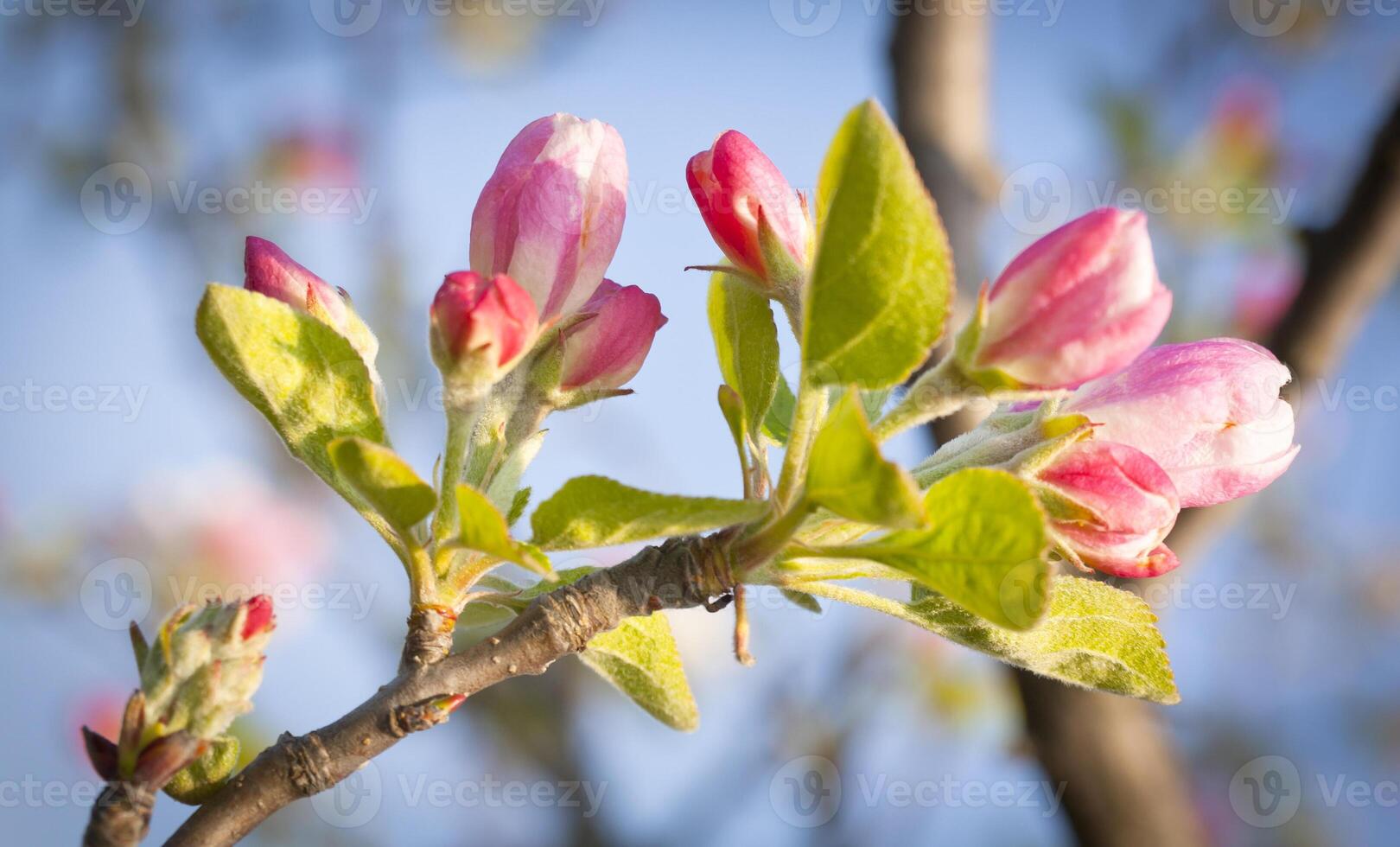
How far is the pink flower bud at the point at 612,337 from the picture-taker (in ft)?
2.25

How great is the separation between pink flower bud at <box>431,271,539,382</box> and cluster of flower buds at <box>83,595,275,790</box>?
16cm

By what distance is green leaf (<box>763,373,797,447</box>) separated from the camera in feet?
2.54

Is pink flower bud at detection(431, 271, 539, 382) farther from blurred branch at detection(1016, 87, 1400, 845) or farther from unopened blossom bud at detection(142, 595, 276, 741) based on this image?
blurred branch at detection(1016, 87, 1400, 845)

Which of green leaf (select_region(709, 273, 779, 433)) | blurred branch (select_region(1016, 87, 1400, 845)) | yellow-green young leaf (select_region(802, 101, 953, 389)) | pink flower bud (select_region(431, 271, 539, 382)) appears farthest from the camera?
blurred branch (select_region(1016, 87, 1400, 845))

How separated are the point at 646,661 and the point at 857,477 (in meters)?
0.30

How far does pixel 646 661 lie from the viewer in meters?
0.75

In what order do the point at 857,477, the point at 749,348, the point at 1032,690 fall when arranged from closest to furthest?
the point at 857,477, the point at 749,348, the point at 1032,690

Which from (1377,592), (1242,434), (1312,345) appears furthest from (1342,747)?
(1242,434)

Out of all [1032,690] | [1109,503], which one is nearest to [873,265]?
[1109,503]

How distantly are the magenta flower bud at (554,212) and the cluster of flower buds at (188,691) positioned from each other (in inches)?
9.0

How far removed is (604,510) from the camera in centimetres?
56

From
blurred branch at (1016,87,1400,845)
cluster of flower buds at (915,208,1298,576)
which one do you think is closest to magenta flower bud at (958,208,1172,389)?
cluster of flower buds at (915,208,1298,576)

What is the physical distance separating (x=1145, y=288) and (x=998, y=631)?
218 mm

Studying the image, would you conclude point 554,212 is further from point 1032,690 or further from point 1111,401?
point 1032,690
